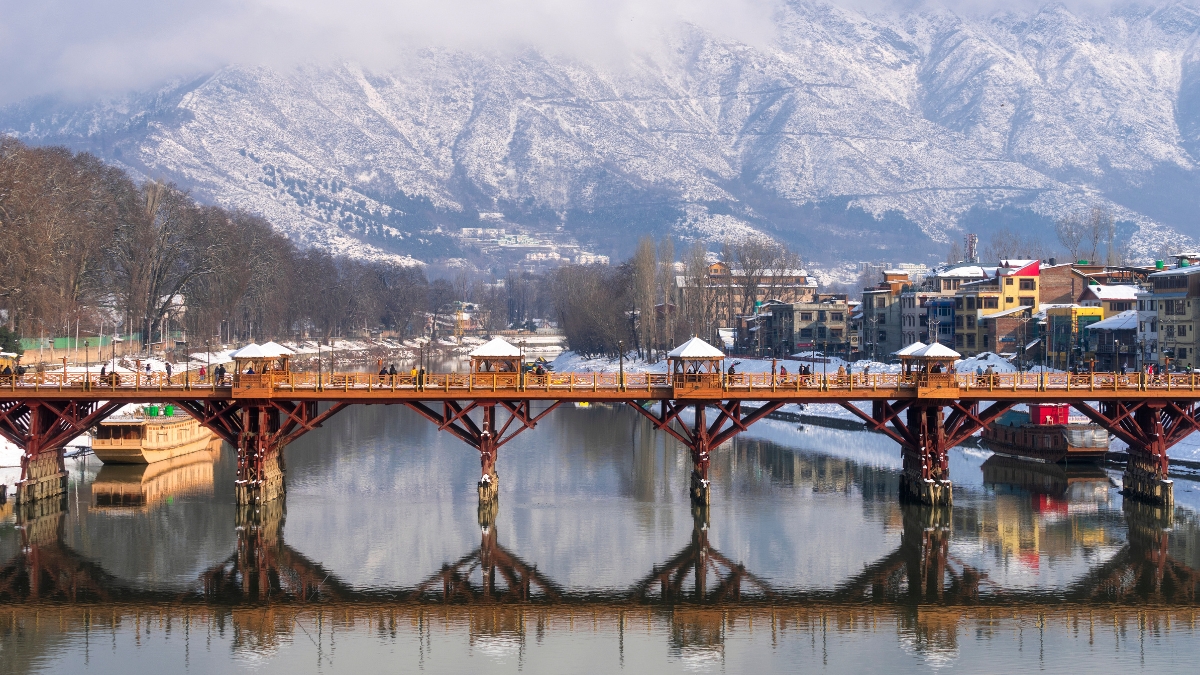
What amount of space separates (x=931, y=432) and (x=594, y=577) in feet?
75.0

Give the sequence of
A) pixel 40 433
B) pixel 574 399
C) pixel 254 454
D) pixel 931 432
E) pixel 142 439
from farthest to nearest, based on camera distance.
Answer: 1. pixel 142 439
2. pixel 40 433
3. pixel 931 432
4. pixel 254 454
5. pixel 574 399

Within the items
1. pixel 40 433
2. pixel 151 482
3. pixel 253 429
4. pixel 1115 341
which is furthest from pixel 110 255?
pixel 1115 341

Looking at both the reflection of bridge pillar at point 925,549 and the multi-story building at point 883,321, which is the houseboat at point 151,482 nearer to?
the reflection of bridge pillar at point 925,549

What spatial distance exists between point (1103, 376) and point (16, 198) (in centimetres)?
8210

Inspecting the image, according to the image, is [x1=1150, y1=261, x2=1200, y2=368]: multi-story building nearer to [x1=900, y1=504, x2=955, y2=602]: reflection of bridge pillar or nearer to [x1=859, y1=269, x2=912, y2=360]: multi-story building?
[x1=859, y1=269, x2=912, y2=360]: multi-story building

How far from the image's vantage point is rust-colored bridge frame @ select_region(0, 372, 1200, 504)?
232 ft

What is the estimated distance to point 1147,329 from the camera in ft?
413

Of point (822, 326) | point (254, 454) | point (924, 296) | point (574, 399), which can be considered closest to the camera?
point (574, 399)

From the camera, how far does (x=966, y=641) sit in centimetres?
5000

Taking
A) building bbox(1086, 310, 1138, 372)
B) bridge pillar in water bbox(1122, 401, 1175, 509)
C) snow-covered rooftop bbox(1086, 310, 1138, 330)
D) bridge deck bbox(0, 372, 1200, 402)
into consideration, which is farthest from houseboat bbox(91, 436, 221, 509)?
snow-covered rooftop bbox(1086, 310, 1138, 330)

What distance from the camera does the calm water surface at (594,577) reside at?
1914 inches

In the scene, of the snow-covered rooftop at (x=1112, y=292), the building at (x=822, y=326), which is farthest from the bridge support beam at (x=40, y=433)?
the building at (x=822, y=326)

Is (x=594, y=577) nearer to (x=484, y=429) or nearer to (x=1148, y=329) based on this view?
(x=484, y=429)

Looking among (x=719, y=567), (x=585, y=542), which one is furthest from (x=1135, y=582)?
(x=585, y=542)
